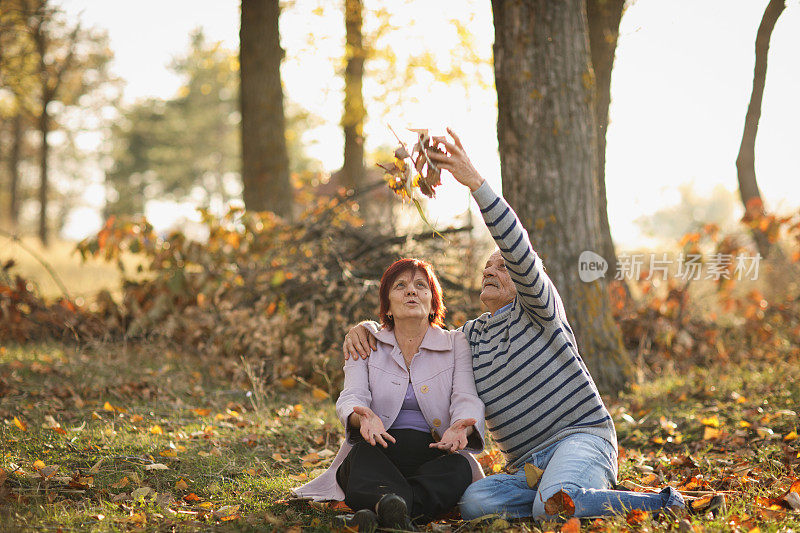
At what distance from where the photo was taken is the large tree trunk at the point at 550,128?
5.70m

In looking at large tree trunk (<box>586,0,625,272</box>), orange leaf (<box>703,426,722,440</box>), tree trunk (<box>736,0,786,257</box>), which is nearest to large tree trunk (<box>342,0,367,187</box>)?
large tree trunk (<box>586,0,625,272</box>)

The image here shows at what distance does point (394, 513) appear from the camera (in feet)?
9.95

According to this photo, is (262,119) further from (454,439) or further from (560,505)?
(560,505)

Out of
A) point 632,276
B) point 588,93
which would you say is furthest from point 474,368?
point 632,276

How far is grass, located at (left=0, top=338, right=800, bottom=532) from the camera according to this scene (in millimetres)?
3344

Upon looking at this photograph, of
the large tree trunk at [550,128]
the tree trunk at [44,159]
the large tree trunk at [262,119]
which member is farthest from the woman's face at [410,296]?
the tree trunk at [44,159]

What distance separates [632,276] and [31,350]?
6.69 m

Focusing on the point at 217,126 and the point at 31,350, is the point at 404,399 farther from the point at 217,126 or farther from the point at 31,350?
the point at 217,126

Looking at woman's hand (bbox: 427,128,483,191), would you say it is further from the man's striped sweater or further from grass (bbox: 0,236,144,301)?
grass (bbox: 0,236,144,301)

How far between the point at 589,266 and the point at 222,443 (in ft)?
10.8

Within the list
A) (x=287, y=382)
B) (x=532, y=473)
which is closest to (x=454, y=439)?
(x=532, y=473)

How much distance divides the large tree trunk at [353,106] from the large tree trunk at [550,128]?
752 centimetres

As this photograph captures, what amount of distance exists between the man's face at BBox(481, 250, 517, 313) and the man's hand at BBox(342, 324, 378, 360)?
2.14 feet

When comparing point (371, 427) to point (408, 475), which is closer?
point (371, 427)
